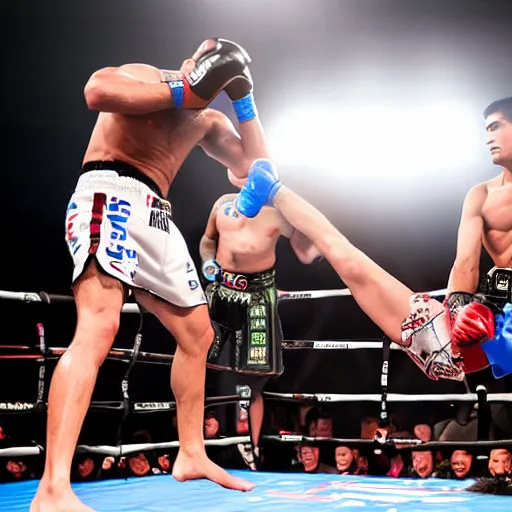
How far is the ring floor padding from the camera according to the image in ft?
7.07

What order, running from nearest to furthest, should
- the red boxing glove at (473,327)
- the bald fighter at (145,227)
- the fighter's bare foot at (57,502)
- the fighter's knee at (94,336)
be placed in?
1. the fighter's bare foot at (57,502)
2. the fighter's knee at (94,336)
3. the bald fighter at (145,227)
4. the red boxing glove at (473,327)

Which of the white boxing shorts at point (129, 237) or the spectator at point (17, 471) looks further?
the spectator at point (17, 471)

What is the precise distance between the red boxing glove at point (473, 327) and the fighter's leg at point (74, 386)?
46.7 inches

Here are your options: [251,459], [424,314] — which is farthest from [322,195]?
[251,459]

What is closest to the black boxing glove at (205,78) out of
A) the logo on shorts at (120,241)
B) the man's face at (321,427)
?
the logo on shorts at (120,241)

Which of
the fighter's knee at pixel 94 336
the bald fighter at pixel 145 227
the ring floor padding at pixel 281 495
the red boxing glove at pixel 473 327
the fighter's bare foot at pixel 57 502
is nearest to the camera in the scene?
the fighter's bare foot at pixel 57 502

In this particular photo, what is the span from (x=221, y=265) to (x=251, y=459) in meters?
0.73

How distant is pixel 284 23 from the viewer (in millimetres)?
2641

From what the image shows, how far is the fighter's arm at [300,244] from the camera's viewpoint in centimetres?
253

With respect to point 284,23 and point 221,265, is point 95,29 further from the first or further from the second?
point 221,265

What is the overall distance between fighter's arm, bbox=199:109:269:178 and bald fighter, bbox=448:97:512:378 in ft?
2.64

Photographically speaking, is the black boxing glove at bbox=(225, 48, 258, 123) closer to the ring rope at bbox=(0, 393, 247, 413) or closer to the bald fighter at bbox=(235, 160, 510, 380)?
the bald fighter at bbox=(235, 160, 510, 380)

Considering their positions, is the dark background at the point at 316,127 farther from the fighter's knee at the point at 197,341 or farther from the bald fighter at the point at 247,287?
the fighter's knee at the point at 197,341

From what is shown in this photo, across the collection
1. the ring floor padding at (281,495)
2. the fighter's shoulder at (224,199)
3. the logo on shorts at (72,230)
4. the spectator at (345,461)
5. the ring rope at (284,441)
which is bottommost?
the ring floor padding at (281,495)
